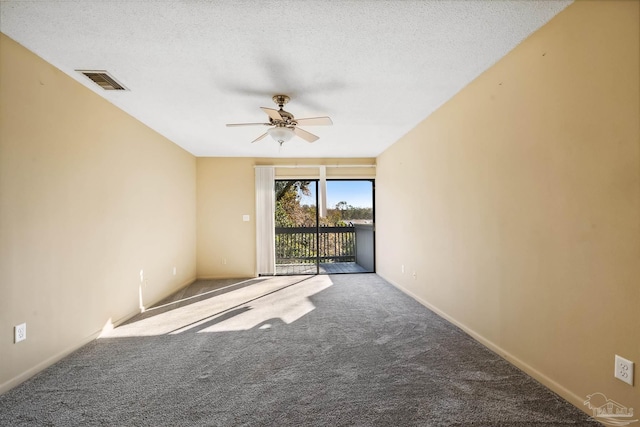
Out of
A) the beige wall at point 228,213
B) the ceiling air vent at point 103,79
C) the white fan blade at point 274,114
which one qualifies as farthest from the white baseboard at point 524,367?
the ceiling air vent at point 103,79

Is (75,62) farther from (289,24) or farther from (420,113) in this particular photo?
(420,113)

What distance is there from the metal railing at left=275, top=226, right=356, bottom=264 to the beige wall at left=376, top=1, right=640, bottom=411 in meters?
3.66

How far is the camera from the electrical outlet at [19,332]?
2.05 m

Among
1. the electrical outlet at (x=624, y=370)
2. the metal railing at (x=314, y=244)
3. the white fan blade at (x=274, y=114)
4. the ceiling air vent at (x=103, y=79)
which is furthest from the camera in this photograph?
the metal railing at (x=314, y=244)

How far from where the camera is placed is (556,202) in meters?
1.86

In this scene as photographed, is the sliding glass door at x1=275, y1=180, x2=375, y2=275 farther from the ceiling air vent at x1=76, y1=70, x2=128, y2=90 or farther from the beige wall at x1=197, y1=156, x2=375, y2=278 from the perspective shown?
the ceiling air vent at x1=76, y1=70, x2=128, y2=90

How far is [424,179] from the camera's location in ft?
12.5

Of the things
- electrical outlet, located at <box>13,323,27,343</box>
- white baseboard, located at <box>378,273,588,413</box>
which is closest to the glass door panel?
white baseboard, located at <box>378,273,588,413</box>

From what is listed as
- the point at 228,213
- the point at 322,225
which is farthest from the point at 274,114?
the point at 322,225

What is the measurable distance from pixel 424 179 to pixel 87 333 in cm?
393

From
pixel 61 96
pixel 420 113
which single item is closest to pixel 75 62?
pixel 61 96

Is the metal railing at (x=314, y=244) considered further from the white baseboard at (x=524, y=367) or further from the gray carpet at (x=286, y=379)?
the white baseboard at (x=524, y=367)

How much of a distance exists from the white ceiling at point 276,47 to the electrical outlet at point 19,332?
1.97m

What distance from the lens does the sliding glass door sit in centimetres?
616
